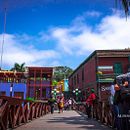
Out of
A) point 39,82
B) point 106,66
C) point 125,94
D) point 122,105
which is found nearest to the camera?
point 125,94

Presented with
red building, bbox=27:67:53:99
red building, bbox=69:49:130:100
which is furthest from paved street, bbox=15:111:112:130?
red building, bbox=69:49:130:100

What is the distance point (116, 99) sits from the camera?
25.5 ft

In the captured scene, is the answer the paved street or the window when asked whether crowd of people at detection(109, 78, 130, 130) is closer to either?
the paved street

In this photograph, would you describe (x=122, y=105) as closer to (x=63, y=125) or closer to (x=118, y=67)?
(x=63, y=125)

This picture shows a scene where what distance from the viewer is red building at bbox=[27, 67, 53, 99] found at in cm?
2730

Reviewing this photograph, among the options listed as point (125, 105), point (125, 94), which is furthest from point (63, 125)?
point (125, 94)

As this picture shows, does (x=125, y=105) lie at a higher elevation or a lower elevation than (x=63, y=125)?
higher

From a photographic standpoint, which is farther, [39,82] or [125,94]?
[39,82]

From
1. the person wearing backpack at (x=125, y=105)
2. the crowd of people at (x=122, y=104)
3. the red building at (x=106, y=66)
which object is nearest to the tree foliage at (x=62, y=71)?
the red building at (x=106, y=66)

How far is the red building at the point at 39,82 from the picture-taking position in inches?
1075

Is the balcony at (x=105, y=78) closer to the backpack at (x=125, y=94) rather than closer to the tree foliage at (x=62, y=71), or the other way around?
the backpack at (x=125, y=94)

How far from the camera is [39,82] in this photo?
2727 cm

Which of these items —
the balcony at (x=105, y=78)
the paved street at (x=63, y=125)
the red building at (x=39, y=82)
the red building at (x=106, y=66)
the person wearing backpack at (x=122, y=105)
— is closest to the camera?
the person wearing backpack at (x=122, y=105)

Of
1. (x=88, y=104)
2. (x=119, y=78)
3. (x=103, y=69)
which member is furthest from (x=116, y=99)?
(x=103, y=69)
